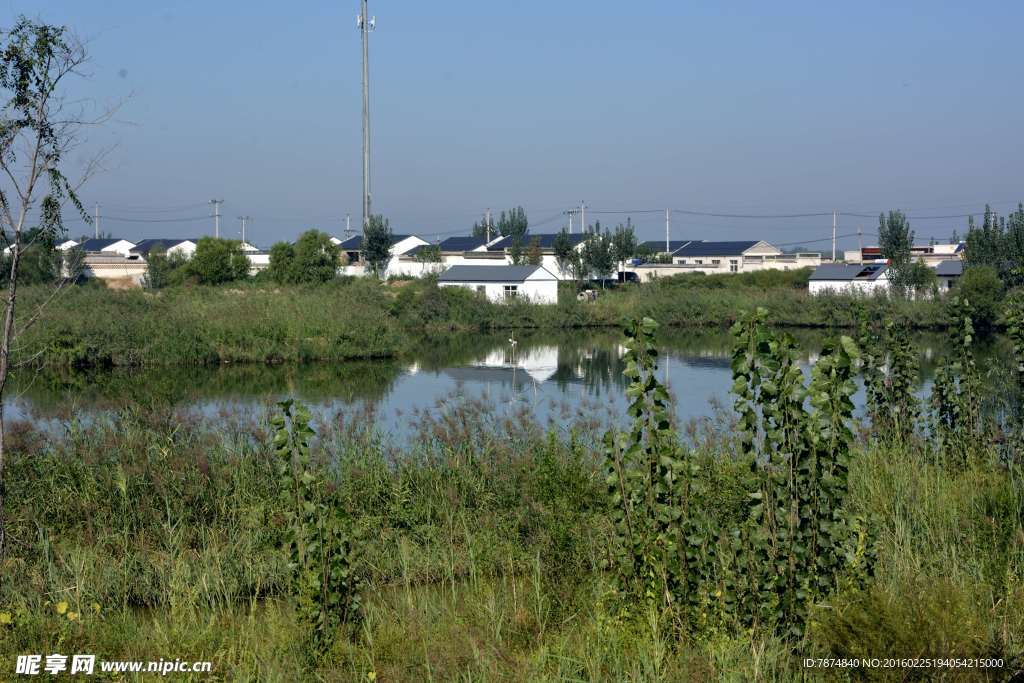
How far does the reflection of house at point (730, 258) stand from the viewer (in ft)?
228

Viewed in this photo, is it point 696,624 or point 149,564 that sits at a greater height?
point 696,624

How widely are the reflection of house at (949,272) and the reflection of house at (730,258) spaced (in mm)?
15642

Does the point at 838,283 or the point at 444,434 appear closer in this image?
the point at 444,434

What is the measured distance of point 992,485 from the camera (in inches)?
248

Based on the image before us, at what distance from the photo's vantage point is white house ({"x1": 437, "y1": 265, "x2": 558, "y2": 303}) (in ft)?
151

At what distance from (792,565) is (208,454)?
5.77 metres

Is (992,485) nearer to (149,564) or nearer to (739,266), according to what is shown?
(149,564)

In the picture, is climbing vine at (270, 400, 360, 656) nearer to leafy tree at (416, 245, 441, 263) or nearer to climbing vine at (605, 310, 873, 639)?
climbing vine at (605, 310, 873, 639)

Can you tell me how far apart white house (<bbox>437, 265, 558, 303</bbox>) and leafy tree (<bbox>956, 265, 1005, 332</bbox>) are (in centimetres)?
1798

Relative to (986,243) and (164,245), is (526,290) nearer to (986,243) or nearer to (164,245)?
(986,243)

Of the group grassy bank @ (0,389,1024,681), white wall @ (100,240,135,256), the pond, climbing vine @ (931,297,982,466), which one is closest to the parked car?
the pond

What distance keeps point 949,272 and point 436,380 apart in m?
38.0

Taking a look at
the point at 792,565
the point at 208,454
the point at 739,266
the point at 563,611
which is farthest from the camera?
the point at 739,266

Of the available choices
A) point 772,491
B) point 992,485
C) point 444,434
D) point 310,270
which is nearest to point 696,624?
point 772,491
